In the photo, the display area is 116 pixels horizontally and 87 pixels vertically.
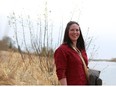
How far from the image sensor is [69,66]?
2262mm

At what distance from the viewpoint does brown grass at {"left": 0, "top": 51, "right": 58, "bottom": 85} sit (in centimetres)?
498

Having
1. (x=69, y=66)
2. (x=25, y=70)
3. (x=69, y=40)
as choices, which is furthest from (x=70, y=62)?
(x=25, y=70)

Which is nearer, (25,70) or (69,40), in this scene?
(69,40)

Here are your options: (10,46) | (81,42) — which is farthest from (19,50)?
(81,42)

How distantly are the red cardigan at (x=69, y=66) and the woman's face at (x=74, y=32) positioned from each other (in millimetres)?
87

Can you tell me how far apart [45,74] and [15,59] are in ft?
2.73

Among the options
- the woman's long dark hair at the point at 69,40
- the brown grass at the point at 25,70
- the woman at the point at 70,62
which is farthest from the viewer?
the brown grass at the point at 25,70

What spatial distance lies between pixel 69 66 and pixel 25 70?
3305 mm

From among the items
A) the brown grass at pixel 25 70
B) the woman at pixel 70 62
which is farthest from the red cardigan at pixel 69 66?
the brown grass at pixel 25 70

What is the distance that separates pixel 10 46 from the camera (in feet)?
19.1

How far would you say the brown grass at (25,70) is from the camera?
498 cm

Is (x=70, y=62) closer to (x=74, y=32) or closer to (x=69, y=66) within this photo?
(x=69, y=66)

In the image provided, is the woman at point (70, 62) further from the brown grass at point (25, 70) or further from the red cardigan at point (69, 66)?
the brown grass at point (25, 70)

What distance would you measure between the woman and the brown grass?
8.30ft
